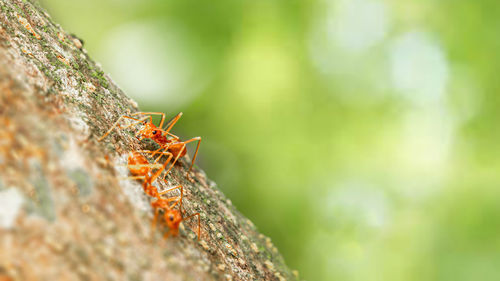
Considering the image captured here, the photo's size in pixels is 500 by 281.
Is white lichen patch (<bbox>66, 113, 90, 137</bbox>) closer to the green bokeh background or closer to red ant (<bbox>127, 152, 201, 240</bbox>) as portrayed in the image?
red ant (<bbox>127, 152, 201, 240</bbox>)

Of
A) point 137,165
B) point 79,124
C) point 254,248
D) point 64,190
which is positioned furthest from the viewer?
point 254,248

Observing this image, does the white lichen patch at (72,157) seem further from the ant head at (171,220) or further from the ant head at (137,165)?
the ant head at (171,220)

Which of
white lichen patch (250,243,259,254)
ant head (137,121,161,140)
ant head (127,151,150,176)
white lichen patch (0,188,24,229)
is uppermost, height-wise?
ant head (137,121,161,140)

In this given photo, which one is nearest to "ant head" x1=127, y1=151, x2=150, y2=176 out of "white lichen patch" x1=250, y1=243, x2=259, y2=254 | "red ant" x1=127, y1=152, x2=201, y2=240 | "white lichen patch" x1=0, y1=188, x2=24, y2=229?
"red ant" x1=127, y1=152, x2=201, y2=240

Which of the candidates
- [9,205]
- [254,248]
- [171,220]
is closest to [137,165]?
[171,220]

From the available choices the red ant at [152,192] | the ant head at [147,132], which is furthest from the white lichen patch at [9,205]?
the ant head at [147,132]

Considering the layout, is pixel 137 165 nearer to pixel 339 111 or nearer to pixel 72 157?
pixel 72 157

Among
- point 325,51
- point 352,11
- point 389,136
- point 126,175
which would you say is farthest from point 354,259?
point 126,175

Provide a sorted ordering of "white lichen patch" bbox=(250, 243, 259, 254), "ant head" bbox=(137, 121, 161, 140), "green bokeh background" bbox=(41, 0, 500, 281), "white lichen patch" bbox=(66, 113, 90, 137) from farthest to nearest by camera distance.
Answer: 1. "green bokeh background" bbox=(41, 0, 500, 281)
2. "white lichen patch" bbox=(250, 243, 259, 254)
3. "ant head" bbox=(137, 121, 161, 140)
4. "white lichen patch" bbox=(66, 113, 90, 137)
